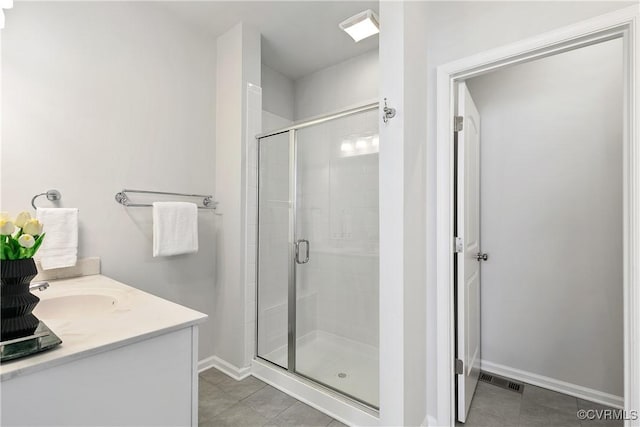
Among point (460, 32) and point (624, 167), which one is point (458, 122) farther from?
point (624, 167)

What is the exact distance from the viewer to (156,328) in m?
0.93

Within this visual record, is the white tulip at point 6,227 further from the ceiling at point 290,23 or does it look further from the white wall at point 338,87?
the white wall at point 338,87

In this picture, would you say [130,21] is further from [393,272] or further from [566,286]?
[566,286]

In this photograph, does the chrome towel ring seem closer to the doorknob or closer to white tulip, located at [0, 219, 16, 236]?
white tulip, located at [0, 219, 16, 236]

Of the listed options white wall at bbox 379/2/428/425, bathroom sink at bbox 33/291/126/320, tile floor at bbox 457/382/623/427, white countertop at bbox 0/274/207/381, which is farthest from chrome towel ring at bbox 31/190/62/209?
tile floor at bbox 457/382/623/427

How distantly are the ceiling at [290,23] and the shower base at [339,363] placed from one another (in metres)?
2.35

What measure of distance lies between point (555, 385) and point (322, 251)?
187cm

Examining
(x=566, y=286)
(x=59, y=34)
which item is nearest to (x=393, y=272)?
(x=566, y=286)

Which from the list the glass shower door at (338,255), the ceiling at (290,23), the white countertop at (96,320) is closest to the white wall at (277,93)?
the ceiling at (290,23)

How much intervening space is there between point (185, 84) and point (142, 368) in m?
2.00

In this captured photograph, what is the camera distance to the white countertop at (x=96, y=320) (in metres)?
0.75

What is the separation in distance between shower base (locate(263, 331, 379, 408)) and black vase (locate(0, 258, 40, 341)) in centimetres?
158

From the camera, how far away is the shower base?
1.78 metres

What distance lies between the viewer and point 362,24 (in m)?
2.05
